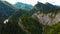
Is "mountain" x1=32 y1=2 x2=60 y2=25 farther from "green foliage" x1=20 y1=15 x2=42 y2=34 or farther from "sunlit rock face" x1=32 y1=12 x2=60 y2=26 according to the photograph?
"green foliage" x1=20 y1=15 x2=42 y2=34

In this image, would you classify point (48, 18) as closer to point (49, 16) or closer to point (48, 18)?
point (48, 18)

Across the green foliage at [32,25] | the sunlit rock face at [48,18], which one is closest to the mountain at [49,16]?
the sunlit rock face at [48,18]

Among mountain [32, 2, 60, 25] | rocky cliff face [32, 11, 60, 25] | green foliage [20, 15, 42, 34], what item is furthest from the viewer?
green foliage [20, 15, 42, 34]

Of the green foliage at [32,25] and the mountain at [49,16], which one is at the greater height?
the mountain at [49,16]

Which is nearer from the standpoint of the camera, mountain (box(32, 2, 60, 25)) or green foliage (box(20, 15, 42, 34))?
mountain (box(32, 2, 60, 25))

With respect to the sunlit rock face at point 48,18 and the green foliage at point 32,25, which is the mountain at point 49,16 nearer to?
the sunlit rock face at point 48,18

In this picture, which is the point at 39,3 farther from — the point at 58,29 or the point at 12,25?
the point at 58,29

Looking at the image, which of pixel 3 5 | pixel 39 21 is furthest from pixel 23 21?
pixel 3 5

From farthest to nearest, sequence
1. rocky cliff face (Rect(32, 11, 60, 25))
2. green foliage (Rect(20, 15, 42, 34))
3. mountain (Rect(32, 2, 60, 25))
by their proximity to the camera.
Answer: green foliage (Rect(20, 15, 42, 34)), mountain (Rect(32, 2, 60, 25)), rocky cliff face (Rect(32, 11, 60, 25))

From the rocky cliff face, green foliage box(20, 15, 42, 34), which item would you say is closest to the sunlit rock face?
the rocky cliff face
